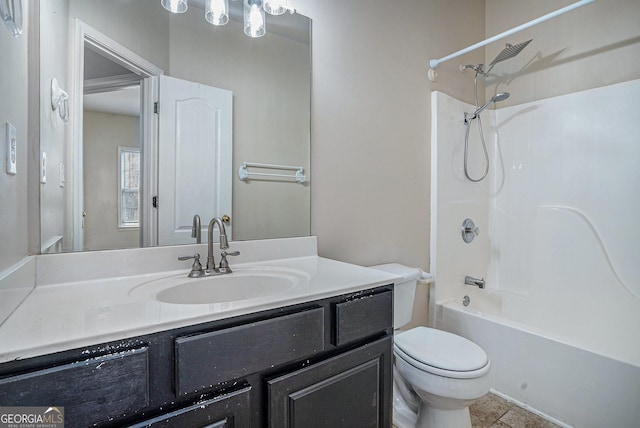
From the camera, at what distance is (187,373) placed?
694 millimetres

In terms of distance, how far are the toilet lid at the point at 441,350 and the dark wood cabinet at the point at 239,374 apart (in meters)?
0.33

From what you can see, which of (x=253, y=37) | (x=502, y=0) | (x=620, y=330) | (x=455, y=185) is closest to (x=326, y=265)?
(x=253, y=37)

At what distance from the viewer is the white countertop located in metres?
0.59

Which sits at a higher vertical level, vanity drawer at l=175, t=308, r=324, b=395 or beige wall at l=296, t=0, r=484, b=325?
beige wall at l=296, t=0, r=484, b=325

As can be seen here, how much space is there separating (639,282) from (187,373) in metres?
2.36

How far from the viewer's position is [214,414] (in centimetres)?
73

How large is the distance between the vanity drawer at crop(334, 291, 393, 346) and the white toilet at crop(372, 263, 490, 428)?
0.39m

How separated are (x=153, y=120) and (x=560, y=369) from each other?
2177 mm

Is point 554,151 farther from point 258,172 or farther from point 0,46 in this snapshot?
point 0,46

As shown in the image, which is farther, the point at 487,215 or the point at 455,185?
the point at 487,215

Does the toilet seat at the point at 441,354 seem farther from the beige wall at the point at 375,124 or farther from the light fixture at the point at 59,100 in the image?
the light fixture at the point at 59,100

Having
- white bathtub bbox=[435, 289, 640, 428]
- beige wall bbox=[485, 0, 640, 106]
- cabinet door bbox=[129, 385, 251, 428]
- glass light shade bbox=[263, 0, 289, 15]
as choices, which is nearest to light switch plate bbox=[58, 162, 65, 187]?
cabinet door bbox=[129, 385, 251, 428]

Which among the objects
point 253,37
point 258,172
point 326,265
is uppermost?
point 253,37

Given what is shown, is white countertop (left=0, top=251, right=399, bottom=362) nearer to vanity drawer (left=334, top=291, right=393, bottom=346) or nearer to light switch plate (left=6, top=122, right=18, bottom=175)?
vanity drawer (left=334, top=291, right=393, bottom=346)
